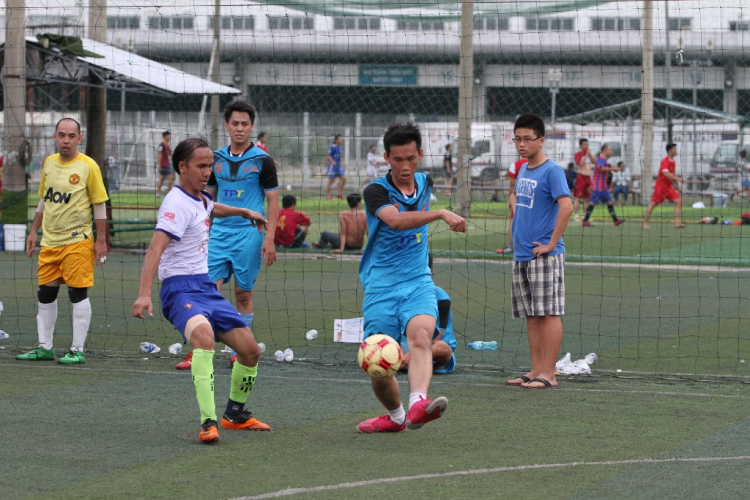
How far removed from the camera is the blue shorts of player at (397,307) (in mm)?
5996

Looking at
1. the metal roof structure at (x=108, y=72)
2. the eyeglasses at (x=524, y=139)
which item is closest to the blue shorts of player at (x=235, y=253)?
the eyeglasses at (x=524, y=139)

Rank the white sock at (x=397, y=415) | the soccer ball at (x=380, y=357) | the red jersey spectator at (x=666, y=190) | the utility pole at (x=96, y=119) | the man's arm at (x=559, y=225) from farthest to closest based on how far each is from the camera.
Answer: the red jersey spectator at (x=666, y=190), the utility pole at (x=96, y=119), the man's arm at (x=559, y=225), the white sock at (x=397, y=415), the soccer ball at (x=380, y=357)

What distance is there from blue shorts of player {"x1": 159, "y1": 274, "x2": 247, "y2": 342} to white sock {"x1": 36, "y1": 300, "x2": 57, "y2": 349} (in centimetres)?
287

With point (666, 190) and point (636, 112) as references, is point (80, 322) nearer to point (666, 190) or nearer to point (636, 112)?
point (666, 190)

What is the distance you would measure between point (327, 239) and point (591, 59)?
8.40m

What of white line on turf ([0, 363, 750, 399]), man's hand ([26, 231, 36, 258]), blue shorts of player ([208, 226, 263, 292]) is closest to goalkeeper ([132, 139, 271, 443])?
white line on turf ([0, 363, 750, 399])

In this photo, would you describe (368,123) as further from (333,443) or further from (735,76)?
(333,443)

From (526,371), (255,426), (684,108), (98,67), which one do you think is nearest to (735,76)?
(684,108)

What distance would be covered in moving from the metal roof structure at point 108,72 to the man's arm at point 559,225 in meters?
10.3

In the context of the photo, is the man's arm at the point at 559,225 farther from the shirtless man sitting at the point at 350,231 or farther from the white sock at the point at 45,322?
the shirtless man sitting at the point at 350,231

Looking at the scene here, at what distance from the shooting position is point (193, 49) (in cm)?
2491

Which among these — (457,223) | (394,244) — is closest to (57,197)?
(394,244)

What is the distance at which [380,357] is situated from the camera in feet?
19.0

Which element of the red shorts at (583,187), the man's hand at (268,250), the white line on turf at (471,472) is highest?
the red shorts at (583,187)
